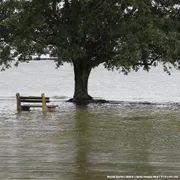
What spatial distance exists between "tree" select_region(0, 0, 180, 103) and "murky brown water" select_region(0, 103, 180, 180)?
7.08m

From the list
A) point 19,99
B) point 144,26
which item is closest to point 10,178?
point 19,99

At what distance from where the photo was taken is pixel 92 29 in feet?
77.6

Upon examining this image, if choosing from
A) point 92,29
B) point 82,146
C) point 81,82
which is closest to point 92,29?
point 92,29

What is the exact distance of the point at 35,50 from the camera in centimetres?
2477

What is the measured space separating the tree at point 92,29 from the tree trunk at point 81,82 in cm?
7

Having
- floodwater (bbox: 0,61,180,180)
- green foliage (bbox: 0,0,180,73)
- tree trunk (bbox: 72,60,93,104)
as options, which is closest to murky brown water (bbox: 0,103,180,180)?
floodwater (bbox: 0,61,180,180)

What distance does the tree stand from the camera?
23.1 m

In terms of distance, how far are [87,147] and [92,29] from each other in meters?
13.8

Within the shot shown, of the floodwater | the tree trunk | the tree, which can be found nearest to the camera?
the floodwater

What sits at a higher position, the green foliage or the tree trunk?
the green foliage

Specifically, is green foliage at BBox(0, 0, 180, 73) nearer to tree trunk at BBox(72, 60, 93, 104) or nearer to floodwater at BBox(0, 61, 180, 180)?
tree trunk at BBox(72, 60, 93, 104)

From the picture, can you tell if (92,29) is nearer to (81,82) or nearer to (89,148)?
(81,82)

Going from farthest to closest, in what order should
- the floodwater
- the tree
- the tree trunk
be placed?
the tree trunk → the tree → the floodwater

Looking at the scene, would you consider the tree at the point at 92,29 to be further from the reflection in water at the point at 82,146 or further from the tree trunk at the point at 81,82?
the reflection in water at the point at 82,146
